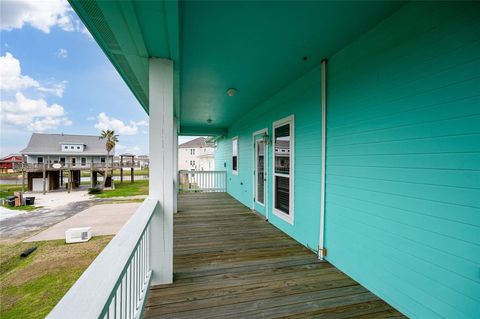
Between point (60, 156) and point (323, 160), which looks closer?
point (323, 160)

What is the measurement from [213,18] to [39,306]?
184 inches

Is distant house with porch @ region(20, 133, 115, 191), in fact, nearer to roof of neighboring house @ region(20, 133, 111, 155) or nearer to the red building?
roof of neighboring house @ region(20, 133, 111, 155)

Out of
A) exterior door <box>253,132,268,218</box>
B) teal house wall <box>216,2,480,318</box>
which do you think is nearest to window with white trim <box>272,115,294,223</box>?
exterior door <box>253,132,268,218</box>

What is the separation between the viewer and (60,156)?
2319 centimetres

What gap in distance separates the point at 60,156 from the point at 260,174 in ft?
90.6

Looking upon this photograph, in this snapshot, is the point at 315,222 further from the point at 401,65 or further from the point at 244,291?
the point at 401,65

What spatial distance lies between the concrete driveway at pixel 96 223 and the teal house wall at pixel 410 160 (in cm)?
747

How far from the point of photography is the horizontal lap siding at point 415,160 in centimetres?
140

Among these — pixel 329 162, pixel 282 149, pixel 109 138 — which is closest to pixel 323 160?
pixel 329 162

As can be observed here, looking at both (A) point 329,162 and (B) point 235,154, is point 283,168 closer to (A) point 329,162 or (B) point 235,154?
(A) point 329,162

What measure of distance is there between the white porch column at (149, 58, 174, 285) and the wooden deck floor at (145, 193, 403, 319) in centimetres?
26

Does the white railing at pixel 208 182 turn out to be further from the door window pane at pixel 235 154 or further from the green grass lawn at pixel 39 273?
the green grass lawn at pixel 39 273

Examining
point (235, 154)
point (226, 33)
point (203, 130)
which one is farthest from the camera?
point (203, 130)

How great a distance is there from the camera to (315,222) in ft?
9.89
